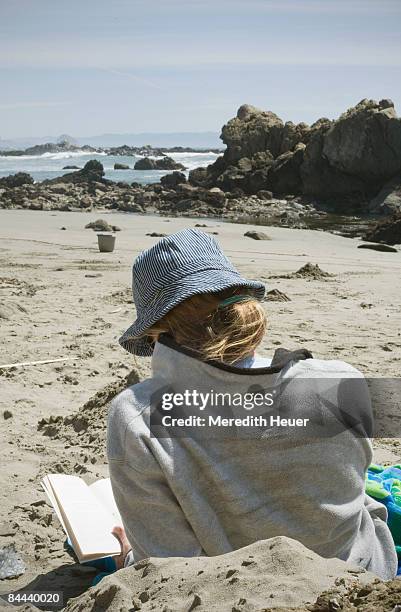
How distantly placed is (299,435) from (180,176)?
3526cm

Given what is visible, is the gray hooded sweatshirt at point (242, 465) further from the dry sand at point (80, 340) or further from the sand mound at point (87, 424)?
the sand mound at point (87, 424)

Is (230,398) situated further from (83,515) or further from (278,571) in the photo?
(83,515)

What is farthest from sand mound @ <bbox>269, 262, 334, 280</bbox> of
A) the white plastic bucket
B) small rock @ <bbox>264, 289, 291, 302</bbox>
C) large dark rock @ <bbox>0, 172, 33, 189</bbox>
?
large dark rock @ <bbox>0, 172, 33, 189</bbox>

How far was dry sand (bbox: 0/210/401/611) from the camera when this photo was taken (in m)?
3.43

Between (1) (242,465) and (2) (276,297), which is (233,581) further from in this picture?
(2) (276,297)

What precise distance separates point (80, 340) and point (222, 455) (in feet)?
13.4

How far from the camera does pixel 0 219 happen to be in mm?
19094

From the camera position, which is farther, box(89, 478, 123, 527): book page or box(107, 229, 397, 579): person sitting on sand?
box(89, 478, 123, 527): book page

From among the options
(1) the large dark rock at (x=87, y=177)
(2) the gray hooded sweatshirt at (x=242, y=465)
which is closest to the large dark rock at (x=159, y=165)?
(1) the large dark rock at (x=87, y=177)

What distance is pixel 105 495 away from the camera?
128 inches

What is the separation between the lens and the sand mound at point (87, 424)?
4.15 meters

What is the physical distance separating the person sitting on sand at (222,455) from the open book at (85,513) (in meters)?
0.61

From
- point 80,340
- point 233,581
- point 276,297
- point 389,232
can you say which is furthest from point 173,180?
point 233,581

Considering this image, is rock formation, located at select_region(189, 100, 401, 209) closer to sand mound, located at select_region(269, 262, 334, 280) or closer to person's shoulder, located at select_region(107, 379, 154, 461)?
sand mound, located at select_region(269, 262, 334, 280)
